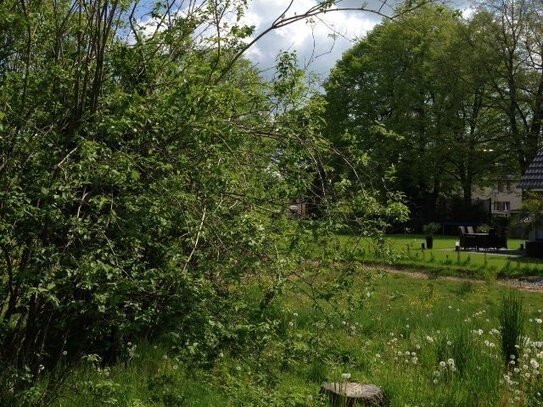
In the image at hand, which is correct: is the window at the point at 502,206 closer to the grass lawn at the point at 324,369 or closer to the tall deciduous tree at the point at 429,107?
the tall deciduous tree at the point at 429,107

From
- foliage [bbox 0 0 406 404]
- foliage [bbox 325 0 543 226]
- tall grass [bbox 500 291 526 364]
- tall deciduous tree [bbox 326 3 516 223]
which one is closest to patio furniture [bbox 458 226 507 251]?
foliage [bbox 325 0 543 226]

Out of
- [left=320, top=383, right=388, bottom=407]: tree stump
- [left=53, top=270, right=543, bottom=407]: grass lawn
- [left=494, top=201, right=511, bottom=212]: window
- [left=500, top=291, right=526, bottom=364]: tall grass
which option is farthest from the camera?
[left=494, top=201, right=511, bottom=212]: window

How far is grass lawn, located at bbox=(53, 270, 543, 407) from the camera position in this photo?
4.20 metres

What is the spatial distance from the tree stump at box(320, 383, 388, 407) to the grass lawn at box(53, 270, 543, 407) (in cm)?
12

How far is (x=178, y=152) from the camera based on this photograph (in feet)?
14.4

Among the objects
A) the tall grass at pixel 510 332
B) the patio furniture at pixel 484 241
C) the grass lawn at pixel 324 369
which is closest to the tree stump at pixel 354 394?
the grass lawn at pixel 324 369

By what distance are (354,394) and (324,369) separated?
95 centimetres

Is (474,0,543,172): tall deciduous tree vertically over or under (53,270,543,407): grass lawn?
over

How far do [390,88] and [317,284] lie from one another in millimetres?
49897

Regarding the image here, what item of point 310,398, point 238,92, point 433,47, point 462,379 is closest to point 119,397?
point 310,398

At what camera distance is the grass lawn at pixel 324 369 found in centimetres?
420

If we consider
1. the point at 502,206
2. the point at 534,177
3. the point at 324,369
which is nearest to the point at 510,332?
the point at 324,369

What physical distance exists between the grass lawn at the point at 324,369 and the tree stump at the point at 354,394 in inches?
4.7

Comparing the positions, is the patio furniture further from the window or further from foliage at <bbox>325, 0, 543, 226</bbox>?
the window
